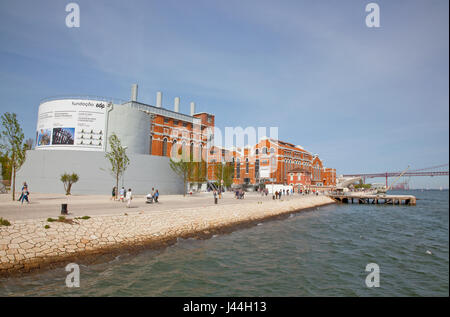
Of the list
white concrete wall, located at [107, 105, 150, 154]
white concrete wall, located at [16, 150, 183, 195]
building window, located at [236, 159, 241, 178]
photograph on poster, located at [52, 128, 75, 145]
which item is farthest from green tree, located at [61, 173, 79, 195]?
building window, located at [236, 159, 241, 178]

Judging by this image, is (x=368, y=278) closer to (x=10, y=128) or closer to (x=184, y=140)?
(x=10, y=128)

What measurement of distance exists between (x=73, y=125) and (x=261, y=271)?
39.3 meters

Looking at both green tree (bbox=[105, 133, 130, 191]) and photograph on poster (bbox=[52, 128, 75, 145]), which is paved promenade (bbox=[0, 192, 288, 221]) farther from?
photograph on poster (bbox=[52, 128, 75, 145])

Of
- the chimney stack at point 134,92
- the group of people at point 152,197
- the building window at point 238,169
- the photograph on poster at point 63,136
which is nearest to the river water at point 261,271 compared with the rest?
the group of people at point 152,197

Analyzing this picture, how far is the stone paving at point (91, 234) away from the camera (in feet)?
36.0

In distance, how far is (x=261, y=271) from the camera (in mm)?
11477

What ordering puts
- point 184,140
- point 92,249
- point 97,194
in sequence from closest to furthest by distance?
1. point 92,249
2. point 97,194
3. point 184,140

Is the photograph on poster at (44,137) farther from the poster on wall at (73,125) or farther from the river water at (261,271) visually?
the river water at (261,271)

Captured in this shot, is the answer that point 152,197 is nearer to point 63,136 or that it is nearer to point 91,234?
point 91,234

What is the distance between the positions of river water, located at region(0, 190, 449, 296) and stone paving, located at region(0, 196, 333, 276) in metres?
1.08

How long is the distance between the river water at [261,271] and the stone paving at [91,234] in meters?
1.08
